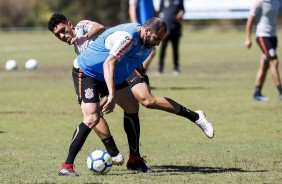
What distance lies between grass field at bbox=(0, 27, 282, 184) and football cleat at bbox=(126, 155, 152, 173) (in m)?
0.09

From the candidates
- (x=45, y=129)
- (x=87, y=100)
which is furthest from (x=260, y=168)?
(x=45, y=129)

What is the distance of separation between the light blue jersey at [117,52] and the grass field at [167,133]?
1166 mm

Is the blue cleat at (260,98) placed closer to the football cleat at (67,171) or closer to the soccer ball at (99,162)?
the soccer ball at (99,162)

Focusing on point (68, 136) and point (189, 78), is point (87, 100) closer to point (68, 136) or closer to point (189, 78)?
point (68, 136)

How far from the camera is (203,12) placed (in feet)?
181

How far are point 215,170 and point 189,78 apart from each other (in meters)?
13.7

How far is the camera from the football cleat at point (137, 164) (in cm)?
944

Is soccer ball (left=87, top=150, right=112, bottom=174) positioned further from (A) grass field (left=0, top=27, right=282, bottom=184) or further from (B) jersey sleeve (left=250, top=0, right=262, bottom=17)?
(B) jersey sleeve (left=250, top=0, right=262, bottom=17)

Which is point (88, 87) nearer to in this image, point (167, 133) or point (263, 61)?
point (167, 133)

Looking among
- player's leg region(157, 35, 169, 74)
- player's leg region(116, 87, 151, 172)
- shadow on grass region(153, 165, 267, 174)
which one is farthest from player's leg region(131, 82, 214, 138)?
player's leg region(157, 35, 169, 74)

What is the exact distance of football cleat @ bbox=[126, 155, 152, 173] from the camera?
9.44 meters

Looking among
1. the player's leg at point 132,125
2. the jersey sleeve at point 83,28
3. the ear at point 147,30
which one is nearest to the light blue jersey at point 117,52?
the ear at point 147,30

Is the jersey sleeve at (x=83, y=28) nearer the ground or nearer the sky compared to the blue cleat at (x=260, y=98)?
nearer the sky

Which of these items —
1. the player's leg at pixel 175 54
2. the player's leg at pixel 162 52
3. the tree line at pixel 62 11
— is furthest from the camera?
the tree line at pixel 62 11
